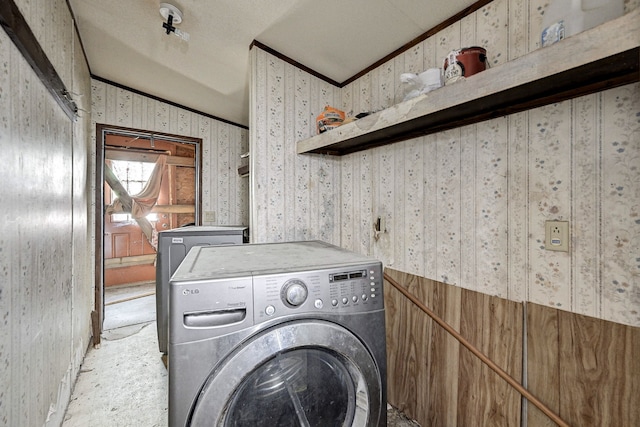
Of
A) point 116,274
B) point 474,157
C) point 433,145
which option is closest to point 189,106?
point 433,145

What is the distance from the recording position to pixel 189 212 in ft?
15.3

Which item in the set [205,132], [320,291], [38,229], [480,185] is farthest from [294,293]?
[205,132]

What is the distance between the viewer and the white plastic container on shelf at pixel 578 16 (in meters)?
0.78

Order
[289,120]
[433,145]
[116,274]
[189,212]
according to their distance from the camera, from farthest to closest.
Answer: [189,212], [116,274], [289,120], [433,145]

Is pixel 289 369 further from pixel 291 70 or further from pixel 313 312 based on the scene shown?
pixel 291 70

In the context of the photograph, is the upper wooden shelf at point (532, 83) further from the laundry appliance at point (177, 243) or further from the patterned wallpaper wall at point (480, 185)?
the laundry appliance at point (177, 243)

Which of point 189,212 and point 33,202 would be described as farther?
point 189,212

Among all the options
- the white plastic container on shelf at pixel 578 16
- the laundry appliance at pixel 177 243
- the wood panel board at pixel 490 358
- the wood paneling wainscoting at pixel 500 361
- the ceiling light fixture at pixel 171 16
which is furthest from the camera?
the laundry appliance at pixel 177 243

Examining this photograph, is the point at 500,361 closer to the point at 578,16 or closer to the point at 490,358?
the point at 490,358

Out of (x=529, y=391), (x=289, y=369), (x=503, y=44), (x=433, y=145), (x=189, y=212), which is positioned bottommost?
(x=529, y=391)

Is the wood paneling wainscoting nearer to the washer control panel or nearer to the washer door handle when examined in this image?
the washer control panel

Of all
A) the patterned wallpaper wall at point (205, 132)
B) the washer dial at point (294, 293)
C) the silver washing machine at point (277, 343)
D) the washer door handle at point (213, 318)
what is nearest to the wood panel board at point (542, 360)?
the silver washing machine at point (277, 343)

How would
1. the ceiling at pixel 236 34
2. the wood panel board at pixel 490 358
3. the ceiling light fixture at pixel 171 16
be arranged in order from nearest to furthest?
the wood panel board at pixel 490 358
the ceiling at pixel 236 34
the ceiling light fixture at pixel 171 16

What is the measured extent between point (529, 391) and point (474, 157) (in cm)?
97
